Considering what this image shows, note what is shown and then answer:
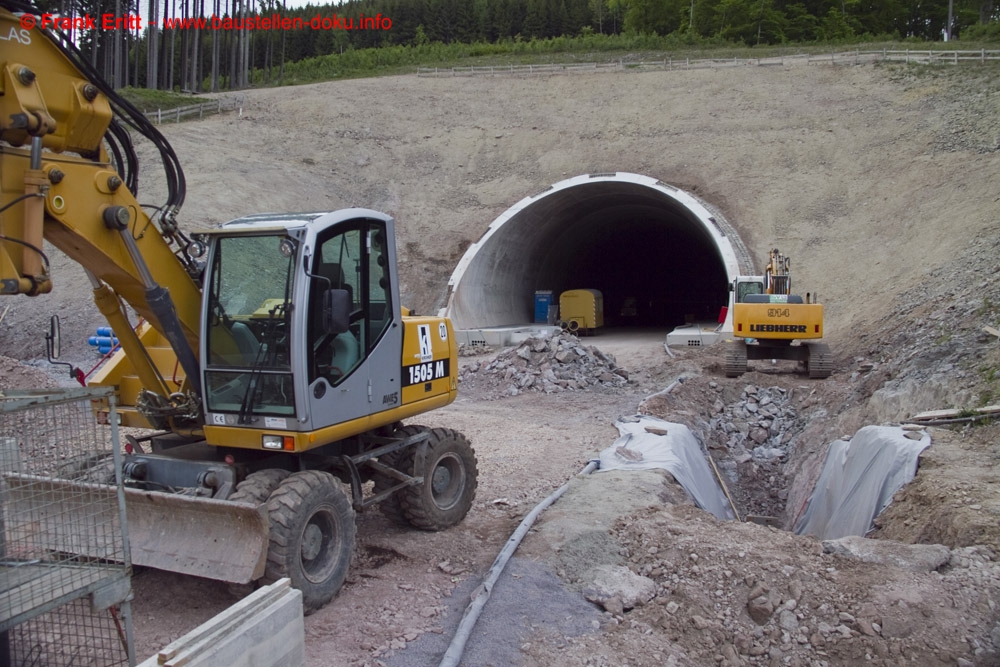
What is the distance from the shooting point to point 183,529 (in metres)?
4.74

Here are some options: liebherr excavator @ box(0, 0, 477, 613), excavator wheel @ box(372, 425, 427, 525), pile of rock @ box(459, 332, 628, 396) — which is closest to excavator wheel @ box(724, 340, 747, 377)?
pile of rock @ box(459, 332, 628, 396)

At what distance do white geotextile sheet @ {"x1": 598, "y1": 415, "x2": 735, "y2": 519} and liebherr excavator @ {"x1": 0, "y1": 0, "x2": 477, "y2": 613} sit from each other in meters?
3.63

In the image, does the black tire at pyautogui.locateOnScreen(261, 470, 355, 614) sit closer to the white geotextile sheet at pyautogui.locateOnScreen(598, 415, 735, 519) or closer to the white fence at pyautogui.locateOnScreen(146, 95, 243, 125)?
the white geotextile sheet at pyautogui.locateOnScreen(598, 415, 735, 519)

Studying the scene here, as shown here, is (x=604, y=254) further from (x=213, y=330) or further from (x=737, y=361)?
(x=213, y=330)

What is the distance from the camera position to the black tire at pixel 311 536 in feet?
15.3

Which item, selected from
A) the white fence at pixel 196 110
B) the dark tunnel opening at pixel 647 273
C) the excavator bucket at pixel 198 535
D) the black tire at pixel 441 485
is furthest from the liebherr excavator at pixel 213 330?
the white fence at pixel 196 110

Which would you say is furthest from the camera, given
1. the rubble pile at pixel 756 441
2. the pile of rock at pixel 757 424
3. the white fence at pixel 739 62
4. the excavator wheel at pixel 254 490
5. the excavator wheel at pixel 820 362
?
the white fence at pixel 739 62

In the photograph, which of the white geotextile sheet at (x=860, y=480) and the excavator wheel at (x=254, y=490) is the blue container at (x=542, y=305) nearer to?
the white geotextile sheet at (x=860, y=480)

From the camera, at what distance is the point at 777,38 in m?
51.3

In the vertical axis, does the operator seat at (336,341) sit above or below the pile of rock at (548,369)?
above

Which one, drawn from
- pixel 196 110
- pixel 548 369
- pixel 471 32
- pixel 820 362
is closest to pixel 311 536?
pixel 548 369

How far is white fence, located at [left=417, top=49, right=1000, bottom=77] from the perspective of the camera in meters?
28.6

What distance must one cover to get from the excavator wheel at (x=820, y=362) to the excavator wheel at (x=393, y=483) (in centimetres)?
1148

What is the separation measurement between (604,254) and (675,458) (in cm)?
2542
